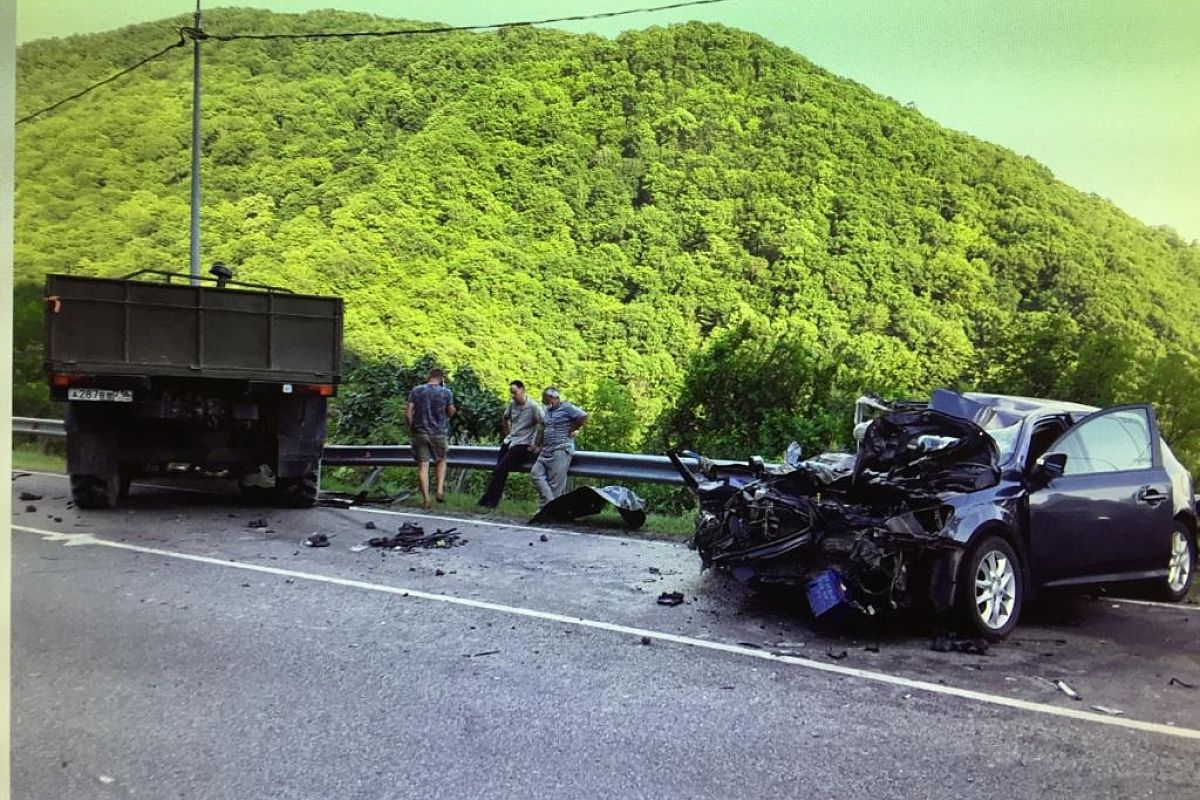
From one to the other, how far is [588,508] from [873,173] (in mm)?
15411

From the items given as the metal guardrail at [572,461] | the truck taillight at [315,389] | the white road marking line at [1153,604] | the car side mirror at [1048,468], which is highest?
the truck taillight at [315,389]

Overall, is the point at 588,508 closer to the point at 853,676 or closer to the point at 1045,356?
the point at 853,676

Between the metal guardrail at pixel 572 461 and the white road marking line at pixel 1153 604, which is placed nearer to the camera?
the white road marking line at pixel 1153 604

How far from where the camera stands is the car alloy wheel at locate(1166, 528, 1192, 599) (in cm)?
615

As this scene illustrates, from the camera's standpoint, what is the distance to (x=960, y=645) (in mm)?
4875

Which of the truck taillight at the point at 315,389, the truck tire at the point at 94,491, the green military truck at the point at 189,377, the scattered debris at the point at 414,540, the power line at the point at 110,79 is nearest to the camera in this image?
the power line at the point at 110,79

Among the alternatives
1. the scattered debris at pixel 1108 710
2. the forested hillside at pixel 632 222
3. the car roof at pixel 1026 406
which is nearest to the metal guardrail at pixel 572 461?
the car roof at pixel 1026 406

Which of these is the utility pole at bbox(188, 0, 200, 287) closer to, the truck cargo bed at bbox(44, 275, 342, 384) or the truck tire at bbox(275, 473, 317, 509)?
the truck cargo bed at bbox(44, 275, 342, 384)

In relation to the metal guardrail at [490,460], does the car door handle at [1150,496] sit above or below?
above

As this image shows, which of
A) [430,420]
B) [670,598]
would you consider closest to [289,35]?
[430,420]

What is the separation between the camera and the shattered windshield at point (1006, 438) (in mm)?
5598

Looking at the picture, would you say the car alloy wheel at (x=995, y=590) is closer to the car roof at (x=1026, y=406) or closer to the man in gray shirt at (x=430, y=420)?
the car roof at (x=1026, y=406)

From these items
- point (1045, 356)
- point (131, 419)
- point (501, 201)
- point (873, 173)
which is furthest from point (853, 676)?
point (501, 201)

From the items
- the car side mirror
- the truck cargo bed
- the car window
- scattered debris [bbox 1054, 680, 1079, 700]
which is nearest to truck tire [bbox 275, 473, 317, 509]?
the truck cargo bed
